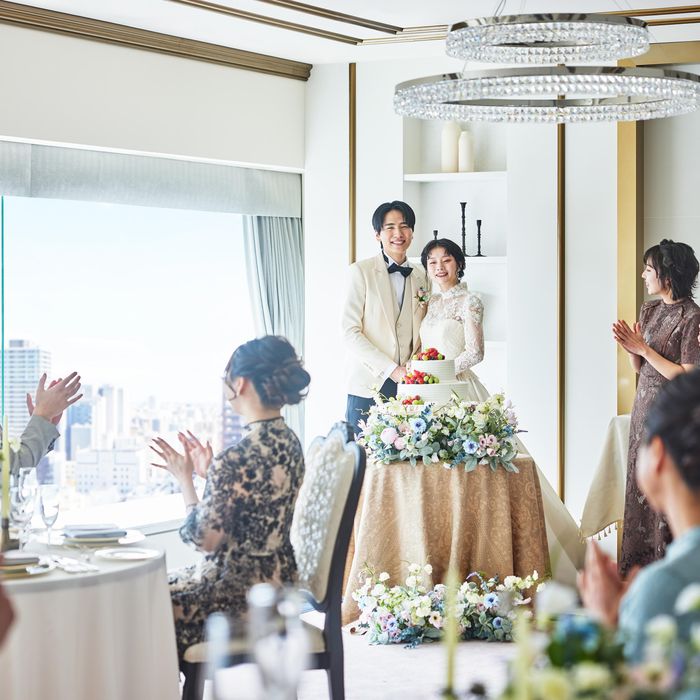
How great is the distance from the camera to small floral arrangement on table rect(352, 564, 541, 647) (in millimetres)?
4613

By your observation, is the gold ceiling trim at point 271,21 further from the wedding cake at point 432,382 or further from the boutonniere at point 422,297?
the wedding cake at point 432,382

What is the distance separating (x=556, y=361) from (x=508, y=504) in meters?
1.50

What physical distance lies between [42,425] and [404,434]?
5.90ft

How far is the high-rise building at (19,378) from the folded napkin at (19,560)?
275 cm

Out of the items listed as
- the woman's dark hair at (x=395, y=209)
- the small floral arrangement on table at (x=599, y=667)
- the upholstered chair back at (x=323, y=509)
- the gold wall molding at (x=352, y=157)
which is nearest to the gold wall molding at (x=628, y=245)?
the woman's dark hair at (x=395, y=209)

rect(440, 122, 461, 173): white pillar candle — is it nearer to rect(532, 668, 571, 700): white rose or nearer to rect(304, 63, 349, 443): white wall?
rect(304, 63, 349, 443): white wall

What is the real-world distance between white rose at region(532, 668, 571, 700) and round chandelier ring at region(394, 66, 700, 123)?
2.53 m

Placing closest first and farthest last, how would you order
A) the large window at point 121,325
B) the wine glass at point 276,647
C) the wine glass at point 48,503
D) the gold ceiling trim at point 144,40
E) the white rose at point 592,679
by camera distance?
the white rose at point 592,679 → the wine glass at point 276,647 → the wine glass at point 48,503 → the gold ceiling trim at point 144,40 → the large window at point 121,325

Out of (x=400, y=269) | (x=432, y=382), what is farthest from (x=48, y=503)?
(x=400, y=269)

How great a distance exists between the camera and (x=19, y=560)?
2.68 meters

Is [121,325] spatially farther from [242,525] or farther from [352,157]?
[242,525]

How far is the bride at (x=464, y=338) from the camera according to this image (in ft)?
17.5

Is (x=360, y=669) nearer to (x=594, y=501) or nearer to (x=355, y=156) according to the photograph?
(x=594, y=501)

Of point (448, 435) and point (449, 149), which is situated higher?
point (449, 149)
